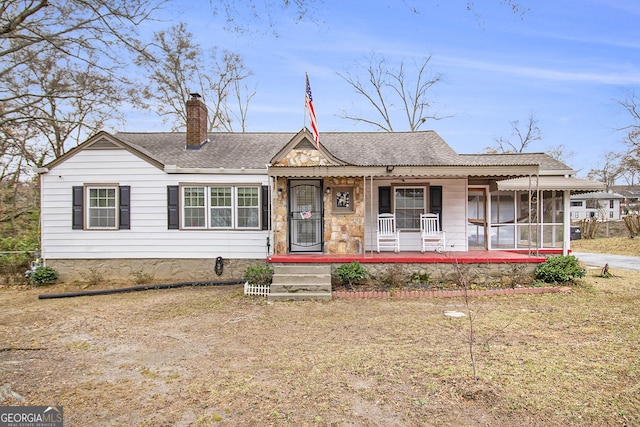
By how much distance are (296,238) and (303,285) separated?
2.25 m

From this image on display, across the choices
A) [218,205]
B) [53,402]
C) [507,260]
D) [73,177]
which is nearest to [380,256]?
[507,260]

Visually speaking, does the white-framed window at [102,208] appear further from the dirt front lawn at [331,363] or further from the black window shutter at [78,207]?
the dirt front lawn at [331,363]

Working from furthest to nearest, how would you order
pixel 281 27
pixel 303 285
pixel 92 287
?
pixel 92 287, pixel 303 285, pixel 281 27

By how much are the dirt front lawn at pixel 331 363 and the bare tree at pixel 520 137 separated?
29.7 m

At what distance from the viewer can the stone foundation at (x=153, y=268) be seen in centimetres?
1095

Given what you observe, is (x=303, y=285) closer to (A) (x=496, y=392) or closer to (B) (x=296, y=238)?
(B) (x=296, y=238)

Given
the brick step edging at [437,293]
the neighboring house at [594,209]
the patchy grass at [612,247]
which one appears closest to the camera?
the brick step edging at [437,293]

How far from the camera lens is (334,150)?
12.6 m

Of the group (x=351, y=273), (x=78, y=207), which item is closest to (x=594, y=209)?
(x=351, y=273)

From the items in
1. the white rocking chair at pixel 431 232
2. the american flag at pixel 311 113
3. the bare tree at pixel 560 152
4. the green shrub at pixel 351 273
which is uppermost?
the bare tree at pixel 560 152

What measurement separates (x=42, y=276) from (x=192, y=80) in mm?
15451

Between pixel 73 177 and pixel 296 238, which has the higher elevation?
pixel 73 177

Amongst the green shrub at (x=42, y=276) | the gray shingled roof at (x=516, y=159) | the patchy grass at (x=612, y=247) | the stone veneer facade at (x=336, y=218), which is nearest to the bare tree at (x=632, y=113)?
the patchy grass at (x=612, y=247)

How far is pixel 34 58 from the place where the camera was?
530 inches
